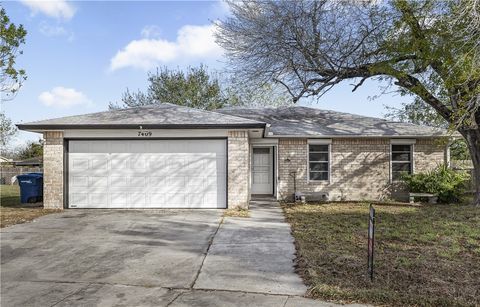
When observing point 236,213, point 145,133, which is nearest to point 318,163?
point 236,213

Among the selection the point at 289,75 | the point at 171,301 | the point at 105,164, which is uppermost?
the point at 289,75

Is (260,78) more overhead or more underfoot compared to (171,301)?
more overhead

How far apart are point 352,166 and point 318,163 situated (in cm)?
140

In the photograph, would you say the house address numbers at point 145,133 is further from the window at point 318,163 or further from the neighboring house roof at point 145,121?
the window at point 318,163

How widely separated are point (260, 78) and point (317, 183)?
4937mm

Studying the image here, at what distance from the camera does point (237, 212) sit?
459 inches

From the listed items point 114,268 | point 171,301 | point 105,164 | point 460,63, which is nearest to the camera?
point 171,301

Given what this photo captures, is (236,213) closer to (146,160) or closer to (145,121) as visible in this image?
(146,160)

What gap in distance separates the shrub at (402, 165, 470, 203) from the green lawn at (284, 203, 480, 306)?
3868mm

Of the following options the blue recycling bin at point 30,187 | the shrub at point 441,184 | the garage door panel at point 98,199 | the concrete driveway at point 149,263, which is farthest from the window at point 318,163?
the blue recycling bin at point 30,187

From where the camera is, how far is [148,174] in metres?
12.4

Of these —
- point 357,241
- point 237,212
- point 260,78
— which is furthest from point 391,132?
point 357,241

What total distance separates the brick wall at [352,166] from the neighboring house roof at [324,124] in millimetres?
388

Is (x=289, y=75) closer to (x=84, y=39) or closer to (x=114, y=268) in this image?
(x=84, y=39)
